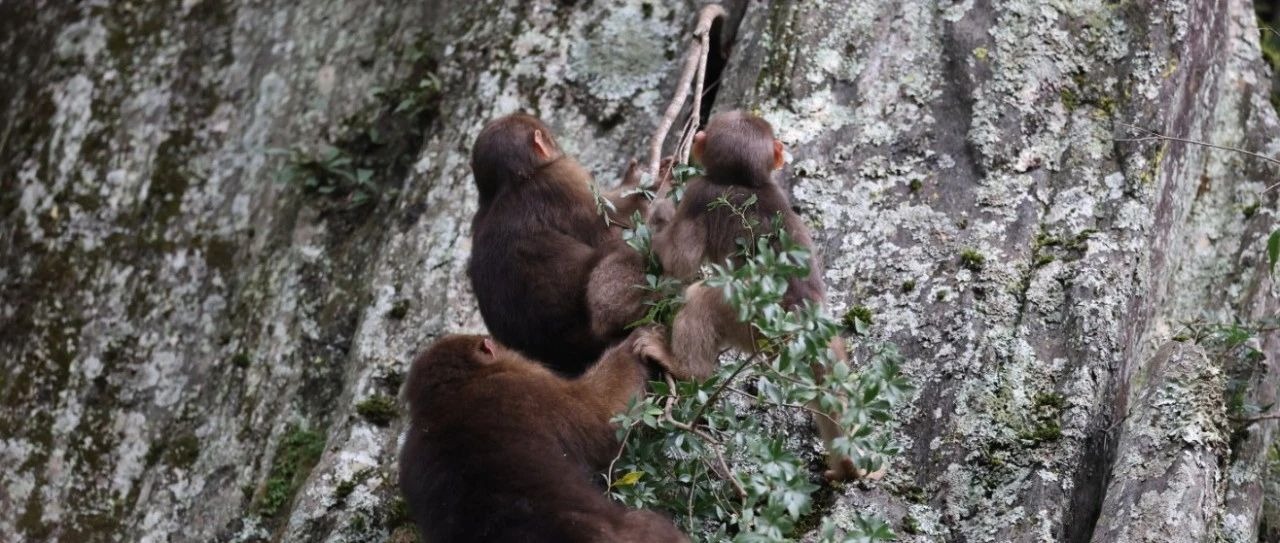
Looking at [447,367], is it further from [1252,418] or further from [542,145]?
A: [1252,418]

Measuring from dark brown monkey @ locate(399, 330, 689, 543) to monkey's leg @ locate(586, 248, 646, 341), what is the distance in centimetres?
15

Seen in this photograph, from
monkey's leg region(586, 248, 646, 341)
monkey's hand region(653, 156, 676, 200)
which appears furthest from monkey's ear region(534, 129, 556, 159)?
monkey's leg region(586, 248, 646, 341)

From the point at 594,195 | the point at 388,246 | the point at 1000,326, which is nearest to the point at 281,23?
the point at 388,246

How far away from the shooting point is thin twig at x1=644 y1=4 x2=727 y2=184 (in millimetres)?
5953

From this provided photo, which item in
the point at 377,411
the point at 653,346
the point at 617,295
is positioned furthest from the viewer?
the point at 377,411

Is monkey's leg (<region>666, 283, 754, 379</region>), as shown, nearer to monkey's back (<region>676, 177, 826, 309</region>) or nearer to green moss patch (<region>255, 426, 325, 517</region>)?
monkey's back (<region>676, 177, 826, 309</region>)

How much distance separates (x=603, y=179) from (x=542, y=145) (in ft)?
2.89

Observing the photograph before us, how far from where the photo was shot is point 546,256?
230 inches

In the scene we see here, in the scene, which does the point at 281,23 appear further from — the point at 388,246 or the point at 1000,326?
the point at 1000,326

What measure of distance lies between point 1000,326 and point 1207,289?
1.62 meters

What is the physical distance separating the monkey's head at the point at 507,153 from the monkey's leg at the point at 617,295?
0.84 metres

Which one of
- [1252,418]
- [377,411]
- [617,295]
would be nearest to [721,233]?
[617,295]

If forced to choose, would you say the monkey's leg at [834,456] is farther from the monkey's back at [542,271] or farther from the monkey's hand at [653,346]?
the monkey's back at [542,271]

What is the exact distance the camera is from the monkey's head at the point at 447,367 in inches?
206
